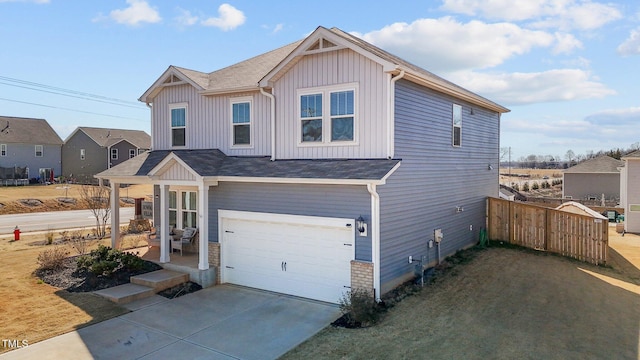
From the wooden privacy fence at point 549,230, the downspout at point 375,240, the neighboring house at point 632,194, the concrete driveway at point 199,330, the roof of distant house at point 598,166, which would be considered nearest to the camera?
the concrete driveway at point 199,330

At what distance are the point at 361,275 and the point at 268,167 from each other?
4.11 m

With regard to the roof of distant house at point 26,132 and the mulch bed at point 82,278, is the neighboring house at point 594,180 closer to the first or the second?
the mulch bed at point 82,278

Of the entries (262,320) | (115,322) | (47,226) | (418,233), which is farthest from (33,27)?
(418,233)

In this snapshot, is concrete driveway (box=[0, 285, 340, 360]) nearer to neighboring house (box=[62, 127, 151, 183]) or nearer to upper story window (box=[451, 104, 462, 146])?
upper story window (box=[451, 104, 462, 146])

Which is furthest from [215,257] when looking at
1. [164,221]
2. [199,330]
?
[199,330]

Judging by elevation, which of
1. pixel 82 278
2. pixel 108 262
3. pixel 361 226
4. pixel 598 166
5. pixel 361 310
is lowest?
pixel 82 278

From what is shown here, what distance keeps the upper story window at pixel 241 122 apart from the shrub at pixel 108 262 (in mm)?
4830

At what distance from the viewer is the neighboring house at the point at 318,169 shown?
33.9 feet

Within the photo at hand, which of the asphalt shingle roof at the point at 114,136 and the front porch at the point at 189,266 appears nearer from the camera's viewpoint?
the front porch at the point at 189,266

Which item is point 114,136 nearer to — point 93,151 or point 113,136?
point 113,136

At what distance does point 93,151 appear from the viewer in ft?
169

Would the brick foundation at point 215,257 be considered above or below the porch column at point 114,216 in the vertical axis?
below

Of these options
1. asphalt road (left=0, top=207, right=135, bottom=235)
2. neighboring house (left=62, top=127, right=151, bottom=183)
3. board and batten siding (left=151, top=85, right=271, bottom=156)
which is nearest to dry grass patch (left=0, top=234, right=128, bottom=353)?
board and batten siding (left=151, top=85, right=271, bottom=156)

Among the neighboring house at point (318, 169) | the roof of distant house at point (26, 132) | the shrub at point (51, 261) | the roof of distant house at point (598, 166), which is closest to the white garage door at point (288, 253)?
the neighboring house at point (318, 169)
